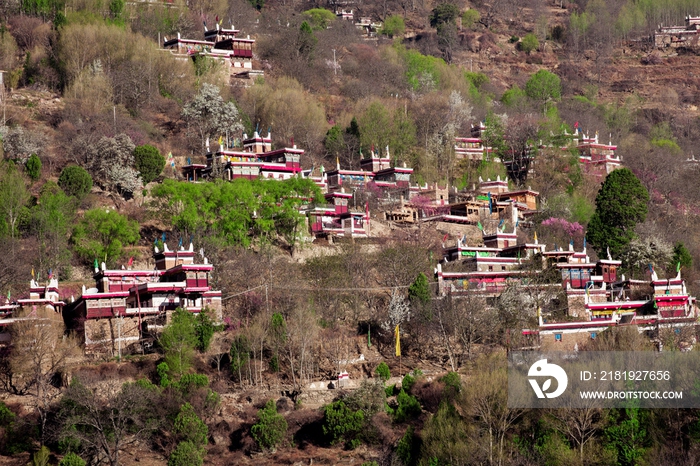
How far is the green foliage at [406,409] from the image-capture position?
56469 mm

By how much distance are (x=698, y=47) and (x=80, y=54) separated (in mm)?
82111

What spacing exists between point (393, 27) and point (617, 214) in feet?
251

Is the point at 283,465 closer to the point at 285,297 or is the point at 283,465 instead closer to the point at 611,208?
the point at 285,297

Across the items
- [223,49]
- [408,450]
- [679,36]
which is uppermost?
[679,36]

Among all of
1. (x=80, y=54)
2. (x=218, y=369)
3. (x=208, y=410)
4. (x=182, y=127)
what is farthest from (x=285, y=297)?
(x=80, y=54)

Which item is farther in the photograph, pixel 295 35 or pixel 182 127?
pixel 295 35

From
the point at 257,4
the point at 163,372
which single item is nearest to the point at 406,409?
the point at 163,372

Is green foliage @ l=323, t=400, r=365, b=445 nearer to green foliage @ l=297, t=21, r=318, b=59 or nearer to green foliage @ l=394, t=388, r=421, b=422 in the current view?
green foliage @ l=394, t=388, r=421, b=422

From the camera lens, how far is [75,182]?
250 feet

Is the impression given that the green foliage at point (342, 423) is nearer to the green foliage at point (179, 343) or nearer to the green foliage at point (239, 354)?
the green foliage at point (239, 354)

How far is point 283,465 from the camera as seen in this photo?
180ft

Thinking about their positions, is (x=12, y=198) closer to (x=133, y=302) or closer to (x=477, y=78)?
(x=133, y=302)

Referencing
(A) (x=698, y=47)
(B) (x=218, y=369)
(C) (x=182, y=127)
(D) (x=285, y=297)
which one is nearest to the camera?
(B) (x=218, y=369)

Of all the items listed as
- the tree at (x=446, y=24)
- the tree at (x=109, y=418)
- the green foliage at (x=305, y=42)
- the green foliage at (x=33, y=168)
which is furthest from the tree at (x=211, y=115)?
the tree at (x=446, y=24)
